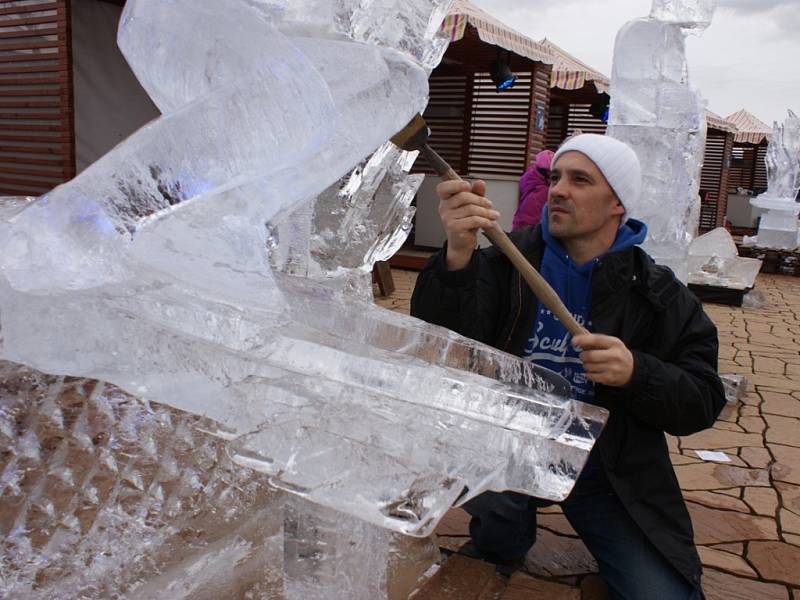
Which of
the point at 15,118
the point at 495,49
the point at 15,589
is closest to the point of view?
the point at 15,589

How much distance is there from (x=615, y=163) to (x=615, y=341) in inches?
25.9

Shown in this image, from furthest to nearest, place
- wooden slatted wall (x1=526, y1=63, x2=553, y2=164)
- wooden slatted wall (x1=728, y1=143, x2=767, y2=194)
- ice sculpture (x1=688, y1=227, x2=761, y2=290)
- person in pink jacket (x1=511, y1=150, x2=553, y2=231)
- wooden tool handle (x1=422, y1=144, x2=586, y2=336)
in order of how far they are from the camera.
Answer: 1. wooden slatted wall (x1=728, y1=143, x2=767, y2=194)
2. wooden slatted wall (x1=526, y1=63, x2=553, y2=164)
3. ice sculpture (x1=688, y1=227, x2=761, y2=290)
4. person in pink jacket (x1=511, y1=150, x2=553, y2=231)
5. wooden tool handle (x1=422, y1=144, x2=586, y2=336)

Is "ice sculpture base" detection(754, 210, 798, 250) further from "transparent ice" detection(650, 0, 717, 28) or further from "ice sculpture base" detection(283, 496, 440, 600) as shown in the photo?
"ice sculpture base" detection(283, 496, 440, 600)

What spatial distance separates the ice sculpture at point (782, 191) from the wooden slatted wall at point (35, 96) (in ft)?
35.3

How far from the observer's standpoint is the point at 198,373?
107 cm

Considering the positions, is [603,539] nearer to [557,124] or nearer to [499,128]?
[499,128]

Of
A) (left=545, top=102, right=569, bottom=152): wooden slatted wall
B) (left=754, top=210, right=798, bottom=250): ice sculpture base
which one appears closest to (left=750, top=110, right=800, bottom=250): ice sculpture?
(left=754, top=210, right=798, bottom=250): ice sculpture base

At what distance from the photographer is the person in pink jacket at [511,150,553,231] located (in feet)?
13.9

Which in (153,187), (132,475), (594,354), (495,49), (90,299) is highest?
(495,49)

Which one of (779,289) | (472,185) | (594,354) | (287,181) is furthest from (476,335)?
(779,289)

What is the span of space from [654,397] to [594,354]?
27cm

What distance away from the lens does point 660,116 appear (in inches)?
181

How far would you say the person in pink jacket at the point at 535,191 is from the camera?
4242 mm

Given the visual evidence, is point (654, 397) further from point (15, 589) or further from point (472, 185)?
point (15, 589)
